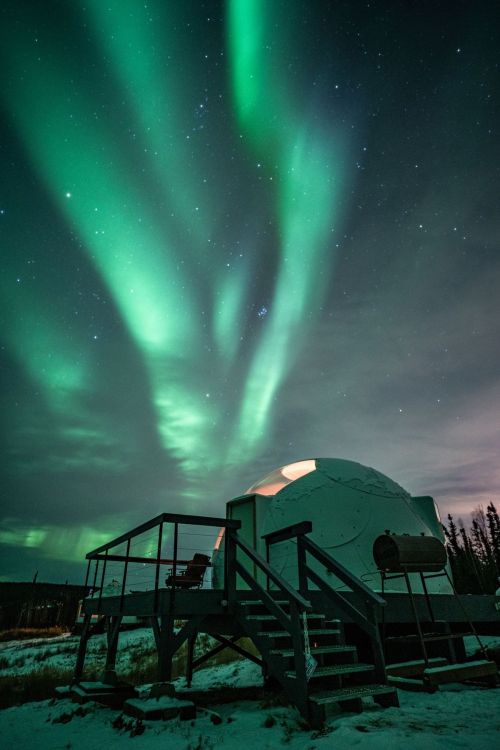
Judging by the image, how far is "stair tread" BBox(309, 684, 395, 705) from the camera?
14.3ft

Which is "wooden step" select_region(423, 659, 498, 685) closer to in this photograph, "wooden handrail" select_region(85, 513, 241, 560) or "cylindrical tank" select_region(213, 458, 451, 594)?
"wooden handrail" select_region(85, 513, 241, 560)

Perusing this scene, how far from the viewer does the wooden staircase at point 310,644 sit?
4.52m

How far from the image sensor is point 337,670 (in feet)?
15.9

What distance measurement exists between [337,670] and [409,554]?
4.42 metres

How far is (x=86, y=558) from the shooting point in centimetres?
1005

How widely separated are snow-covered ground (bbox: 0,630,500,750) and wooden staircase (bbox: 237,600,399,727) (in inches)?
6.5

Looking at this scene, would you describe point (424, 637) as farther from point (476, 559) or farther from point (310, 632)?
point (476, 559)

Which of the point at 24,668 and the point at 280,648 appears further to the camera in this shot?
the point at 24,668

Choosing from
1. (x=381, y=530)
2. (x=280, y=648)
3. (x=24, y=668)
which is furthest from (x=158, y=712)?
(x=24, y=668)

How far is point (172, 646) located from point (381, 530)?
26.7 ft

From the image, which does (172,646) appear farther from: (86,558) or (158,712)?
(86,558)

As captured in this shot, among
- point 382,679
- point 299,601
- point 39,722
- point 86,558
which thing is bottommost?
point 39,722

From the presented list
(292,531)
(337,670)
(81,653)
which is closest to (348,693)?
(337,670)

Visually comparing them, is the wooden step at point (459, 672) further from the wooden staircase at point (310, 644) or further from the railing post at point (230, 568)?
the railing post at point (230, 568)
